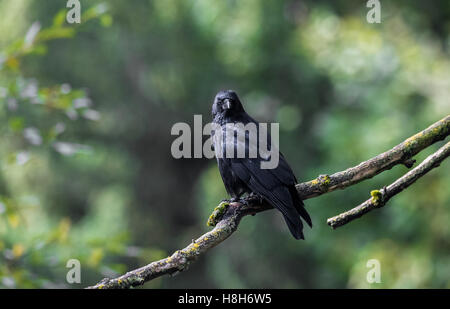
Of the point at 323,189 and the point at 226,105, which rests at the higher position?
→ the point at 226,105

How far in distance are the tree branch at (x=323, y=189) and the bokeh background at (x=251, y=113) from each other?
5600 mm

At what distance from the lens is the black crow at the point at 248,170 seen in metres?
4.15

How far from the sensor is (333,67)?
1130cm

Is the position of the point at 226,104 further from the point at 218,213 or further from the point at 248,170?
the point at 218,213

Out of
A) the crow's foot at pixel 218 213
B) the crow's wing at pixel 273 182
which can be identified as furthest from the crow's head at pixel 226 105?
the crow's foot at pixel 218 213

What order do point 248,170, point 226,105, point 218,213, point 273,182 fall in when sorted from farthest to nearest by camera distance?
point 226,105, point 248,170, point 273,182, point 218,213

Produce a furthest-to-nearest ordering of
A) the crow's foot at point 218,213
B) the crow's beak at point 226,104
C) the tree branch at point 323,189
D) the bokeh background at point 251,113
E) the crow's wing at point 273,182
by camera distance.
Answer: the bokeh background at point 251,113, the crow's beak at point 226,104, the crow's wing at point 273,182, the crow's foot at point 218,213, the tree branch at point 323,189

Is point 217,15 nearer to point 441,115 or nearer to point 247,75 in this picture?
point 247,75

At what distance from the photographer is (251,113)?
41.3 feet

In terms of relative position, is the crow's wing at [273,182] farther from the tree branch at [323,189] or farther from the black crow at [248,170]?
the tree branch at [323,189]

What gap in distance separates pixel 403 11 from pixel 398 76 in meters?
2.13

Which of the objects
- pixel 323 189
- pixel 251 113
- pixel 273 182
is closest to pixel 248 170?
pixel 273 182

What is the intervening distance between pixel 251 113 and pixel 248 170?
26.4 feet
